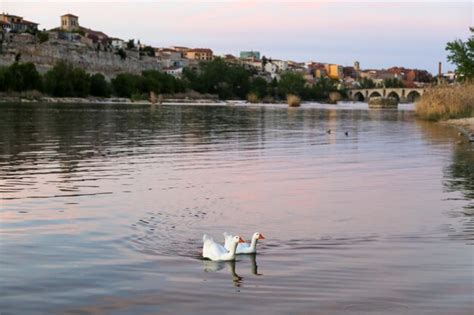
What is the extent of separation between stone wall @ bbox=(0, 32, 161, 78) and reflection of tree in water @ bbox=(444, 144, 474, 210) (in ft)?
444

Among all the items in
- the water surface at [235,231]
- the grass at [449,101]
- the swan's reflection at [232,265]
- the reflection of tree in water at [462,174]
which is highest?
the grass at [449,101]

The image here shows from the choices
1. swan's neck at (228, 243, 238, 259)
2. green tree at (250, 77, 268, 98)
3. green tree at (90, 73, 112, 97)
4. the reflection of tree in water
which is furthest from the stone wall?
swan's neck at (228, 243, 238, 259)

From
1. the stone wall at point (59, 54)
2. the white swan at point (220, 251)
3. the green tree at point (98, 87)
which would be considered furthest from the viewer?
the stone wall at point (59, 54)

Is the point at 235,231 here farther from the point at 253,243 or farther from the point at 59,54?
the point at 59,54

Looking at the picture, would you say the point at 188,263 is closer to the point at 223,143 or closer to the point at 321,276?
the point at 321,276

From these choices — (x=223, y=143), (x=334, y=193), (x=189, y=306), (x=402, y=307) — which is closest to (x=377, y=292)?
(x=402, y=307)

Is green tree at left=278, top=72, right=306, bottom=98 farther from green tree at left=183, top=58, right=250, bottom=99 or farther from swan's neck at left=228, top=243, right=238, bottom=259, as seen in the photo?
swan's neck at left=228, top=243, right=238, bottom=259

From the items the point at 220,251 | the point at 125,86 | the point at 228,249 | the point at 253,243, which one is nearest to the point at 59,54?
the point at 125,86

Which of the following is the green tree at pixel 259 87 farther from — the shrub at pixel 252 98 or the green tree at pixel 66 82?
the green tree at pixel 66 82

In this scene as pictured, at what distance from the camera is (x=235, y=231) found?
482 inches

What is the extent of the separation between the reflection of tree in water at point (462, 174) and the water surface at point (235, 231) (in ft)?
0.17

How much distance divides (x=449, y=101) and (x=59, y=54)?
135 meters

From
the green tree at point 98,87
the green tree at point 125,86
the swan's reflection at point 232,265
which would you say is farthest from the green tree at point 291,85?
the swan's reflection at point 232,265

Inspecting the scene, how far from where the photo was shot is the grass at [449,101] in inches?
2119
